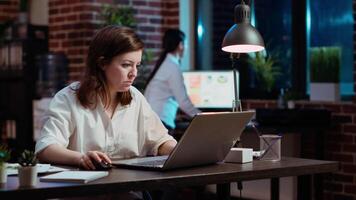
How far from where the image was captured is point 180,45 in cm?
527

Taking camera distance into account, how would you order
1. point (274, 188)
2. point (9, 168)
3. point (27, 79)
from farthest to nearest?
point (27, 79) < point (274, 188) < point (9, 168)

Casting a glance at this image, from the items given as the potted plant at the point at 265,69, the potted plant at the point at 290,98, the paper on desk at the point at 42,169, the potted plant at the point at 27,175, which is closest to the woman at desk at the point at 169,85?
the potted plant at the point at 265,69

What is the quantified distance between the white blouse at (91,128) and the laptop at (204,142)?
23 cm

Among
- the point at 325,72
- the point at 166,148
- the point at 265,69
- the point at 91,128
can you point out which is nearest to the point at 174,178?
the point at 91,128

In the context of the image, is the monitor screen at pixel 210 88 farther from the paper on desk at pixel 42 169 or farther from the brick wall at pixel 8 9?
the paper on desk at pixel 42 169

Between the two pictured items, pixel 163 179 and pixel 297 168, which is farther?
pixel 297 168

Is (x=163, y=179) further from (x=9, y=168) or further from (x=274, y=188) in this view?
(x=274, y=188)

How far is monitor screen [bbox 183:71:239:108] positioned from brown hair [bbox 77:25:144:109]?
8.52 ft

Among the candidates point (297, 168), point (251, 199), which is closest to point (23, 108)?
point (251, 199)

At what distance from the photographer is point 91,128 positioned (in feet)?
8.86

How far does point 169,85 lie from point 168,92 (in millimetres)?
68

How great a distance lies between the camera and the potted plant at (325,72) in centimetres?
472

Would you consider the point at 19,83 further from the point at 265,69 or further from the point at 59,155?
the point at 59,155

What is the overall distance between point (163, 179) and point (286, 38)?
135 inches
